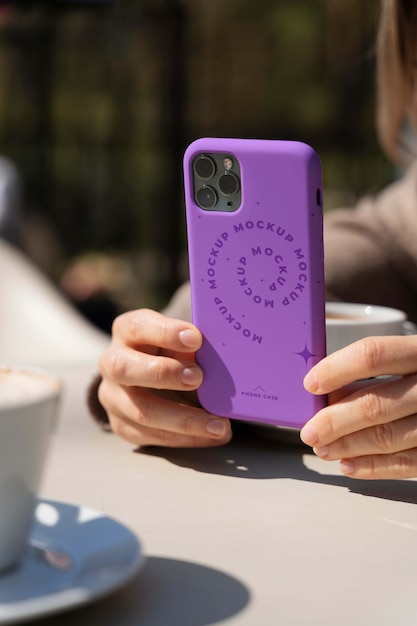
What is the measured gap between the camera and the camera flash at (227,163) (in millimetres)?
676

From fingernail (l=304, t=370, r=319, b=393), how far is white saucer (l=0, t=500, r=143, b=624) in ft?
0.63

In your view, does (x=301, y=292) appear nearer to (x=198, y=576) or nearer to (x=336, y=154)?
(x=198, y=576)

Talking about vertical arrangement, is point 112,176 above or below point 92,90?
below

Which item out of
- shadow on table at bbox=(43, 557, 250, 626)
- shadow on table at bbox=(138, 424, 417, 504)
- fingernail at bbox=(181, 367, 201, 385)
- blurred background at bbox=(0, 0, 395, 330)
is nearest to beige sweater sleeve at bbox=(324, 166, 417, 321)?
shadow on table at bbox=(138, 424, 417, 504)

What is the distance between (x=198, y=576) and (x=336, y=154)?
3.49 m

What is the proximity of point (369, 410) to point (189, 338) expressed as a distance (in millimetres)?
143

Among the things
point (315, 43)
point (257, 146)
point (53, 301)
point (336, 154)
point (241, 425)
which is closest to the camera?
point (257, 146)

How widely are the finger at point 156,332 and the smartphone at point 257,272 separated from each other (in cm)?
1

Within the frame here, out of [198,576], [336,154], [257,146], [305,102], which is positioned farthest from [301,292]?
[305,102]

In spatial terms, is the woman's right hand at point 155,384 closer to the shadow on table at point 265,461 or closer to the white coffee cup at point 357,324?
the shadow on table at point 265,461

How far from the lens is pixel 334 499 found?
675 millimetres

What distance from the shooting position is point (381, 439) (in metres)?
0.68

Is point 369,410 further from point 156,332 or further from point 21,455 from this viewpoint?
point 21,455

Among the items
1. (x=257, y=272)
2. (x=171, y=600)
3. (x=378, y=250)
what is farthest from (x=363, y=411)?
(x=378, y=250)
